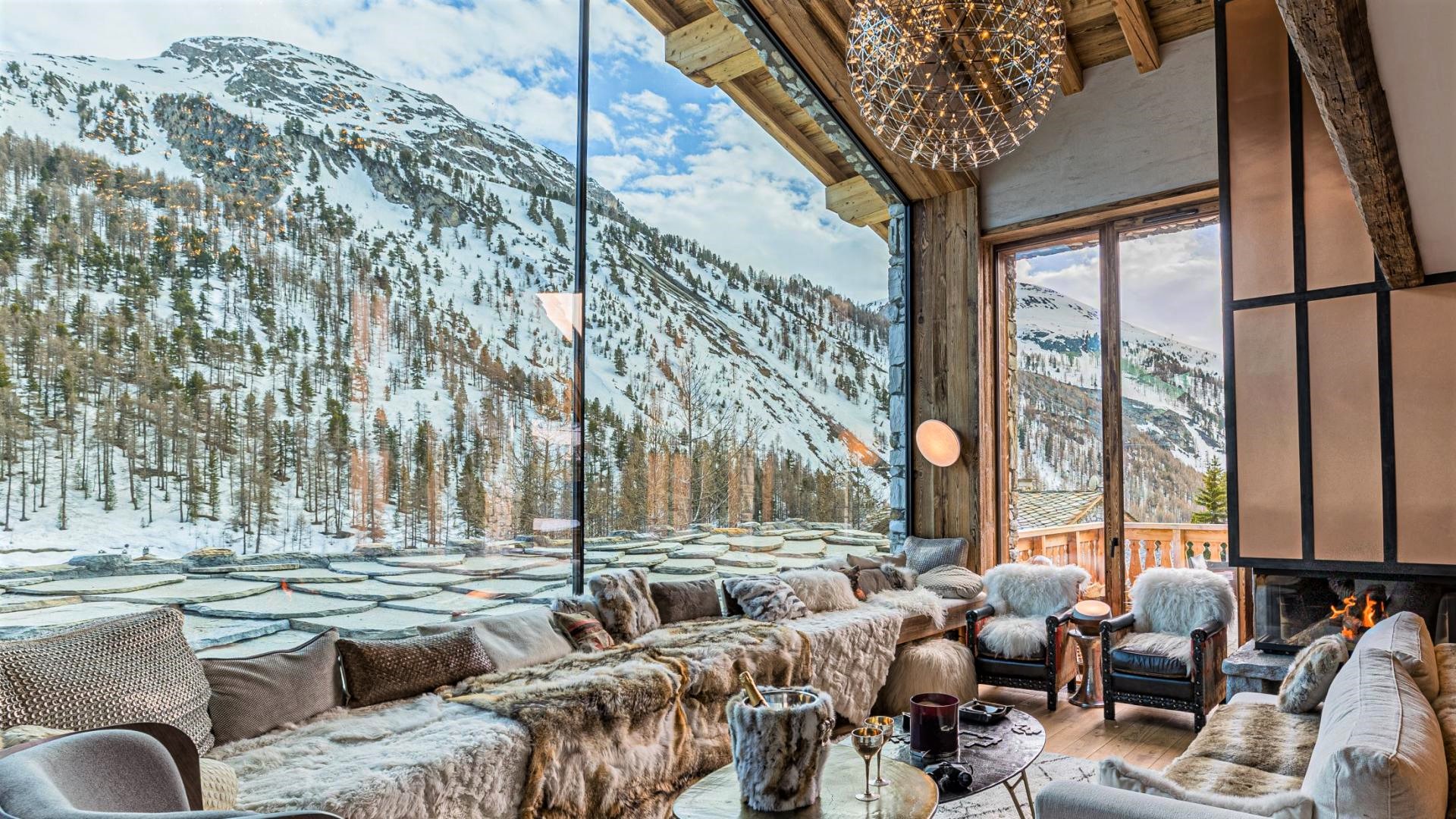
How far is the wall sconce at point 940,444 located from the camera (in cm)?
576

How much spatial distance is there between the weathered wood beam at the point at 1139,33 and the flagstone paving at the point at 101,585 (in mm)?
5258

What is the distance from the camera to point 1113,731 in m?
4.20

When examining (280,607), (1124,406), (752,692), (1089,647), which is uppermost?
(1124,406)

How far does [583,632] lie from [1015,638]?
251cm

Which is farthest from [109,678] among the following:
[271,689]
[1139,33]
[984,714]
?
[1139,33]

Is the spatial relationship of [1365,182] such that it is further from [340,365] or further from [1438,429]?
[340,365]

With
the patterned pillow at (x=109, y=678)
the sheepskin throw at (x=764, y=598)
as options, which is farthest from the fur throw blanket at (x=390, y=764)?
the sheepskin throw at (x=764, y=598)

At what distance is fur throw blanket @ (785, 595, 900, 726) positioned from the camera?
13.4 ft

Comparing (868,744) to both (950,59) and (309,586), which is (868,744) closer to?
(309,586)

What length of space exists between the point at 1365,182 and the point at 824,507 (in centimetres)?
372

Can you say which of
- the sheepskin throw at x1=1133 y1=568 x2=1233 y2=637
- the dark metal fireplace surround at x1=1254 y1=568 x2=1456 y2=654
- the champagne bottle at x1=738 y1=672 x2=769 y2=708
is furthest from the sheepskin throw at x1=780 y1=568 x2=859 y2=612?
the champagne bottle at x1=738 y1=672 x2=769 y2=708

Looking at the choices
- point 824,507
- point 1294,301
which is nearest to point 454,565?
point 824,507

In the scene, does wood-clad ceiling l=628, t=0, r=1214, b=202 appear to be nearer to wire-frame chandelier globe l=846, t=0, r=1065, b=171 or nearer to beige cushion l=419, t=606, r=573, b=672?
wire-frame chandelier globe l=846, t=0, r=1065, b=171

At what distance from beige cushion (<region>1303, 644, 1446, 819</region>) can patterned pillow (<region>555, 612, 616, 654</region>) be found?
2.56 metres
